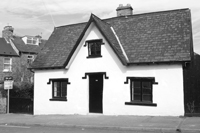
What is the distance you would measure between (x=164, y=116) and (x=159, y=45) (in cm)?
396

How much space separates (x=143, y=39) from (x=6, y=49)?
24.1m

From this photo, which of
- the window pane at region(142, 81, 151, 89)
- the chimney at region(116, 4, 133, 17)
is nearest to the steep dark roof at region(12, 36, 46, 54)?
the chimney at region(116, 4, 133, 17)

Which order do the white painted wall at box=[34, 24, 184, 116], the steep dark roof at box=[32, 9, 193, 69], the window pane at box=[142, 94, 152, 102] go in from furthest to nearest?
the window pane at box=[142, 94, 152, 102] → the steep dark roof at box=[32, 9, 193, 69] → the white painted wall at box=[34, 24, 184, 116]

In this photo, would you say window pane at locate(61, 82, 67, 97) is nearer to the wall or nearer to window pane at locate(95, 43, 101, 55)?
window pane at locate(95, 43, 101, 55)

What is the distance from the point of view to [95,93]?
15.1 m

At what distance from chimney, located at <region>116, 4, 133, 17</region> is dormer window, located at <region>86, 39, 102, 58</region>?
14.2 feet

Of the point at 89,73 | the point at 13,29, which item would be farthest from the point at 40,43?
the point at 89,73

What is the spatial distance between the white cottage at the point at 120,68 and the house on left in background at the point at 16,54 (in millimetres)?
13931

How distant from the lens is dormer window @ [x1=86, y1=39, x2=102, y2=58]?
15.3m

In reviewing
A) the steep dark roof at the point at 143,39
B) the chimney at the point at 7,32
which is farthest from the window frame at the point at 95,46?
the chimney at the point at 7,32

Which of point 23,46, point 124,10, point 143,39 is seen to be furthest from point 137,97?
point 23,46

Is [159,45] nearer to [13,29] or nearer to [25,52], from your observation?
[25,52]

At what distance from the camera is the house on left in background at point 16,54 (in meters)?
31.7

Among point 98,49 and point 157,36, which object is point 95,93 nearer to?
point 98,49
